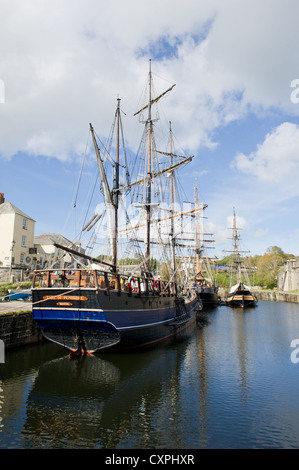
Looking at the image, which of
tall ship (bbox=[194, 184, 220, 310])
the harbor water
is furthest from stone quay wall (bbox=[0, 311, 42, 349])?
tall ship (bbox=[194, 184, 220, 310])

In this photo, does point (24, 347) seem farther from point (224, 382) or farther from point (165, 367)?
point (224, 382)

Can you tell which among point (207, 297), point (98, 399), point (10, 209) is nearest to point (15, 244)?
point (10, 209)

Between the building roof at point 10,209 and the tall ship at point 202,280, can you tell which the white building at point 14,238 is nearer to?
the building roof at point 10,209

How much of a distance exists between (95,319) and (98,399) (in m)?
4.60

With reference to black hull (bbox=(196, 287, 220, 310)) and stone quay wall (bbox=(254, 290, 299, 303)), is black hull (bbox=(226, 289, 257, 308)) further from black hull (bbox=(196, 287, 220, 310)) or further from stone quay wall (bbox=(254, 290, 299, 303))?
stone quay wall (bbox=(254, 290, 299, 303))

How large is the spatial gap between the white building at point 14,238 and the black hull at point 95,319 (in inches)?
848

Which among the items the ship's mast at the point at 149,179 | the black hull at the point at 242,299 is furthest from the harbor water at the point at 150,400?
the black hull at the point at 242,299

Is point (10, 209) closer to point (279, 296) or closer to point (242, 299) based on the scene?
point (242, 299)

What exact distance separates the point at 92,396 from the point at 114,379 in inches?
84.7

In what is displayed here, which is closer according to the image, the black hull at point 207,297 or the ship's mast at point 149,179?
the ship's mast at point 149,179

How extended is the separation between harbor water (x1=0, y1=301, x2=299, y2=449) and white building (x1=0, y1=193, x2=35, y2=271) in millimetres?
21018

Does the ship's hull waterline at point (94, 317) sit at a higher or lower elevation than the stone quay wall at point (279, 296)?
higher

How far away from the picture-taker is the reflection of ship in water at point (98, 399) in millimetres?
8336
